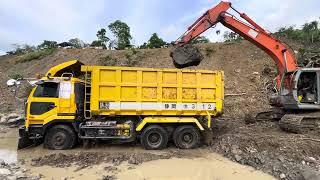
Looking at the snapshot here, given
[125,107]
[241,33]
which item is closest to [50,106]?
[125,107]

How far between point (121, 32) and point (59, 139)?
1935 centimetres

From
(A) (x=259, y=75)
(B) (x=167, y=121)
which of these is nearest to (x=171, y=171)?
(B) (x=167, y=121)

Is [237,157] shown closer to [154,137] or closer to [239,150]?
[239,150]

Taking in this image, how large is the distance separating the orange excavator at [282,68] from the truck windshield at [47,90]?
3888 mm

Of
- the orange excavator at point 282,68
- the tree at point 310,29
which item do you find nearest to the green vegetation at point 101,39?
the tree at point 310,29

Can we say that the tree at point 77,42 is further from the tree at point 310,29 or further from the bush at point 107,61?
the tree at point 310,29

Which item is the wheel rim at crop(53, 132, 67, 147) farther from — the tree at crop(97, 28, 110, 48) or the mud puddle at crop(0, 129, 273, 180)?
the tree at crop(97, 28, 110, 48)

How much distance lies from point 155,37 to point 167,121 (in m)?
18.0

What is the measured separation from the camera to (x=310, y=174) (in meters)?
8.56

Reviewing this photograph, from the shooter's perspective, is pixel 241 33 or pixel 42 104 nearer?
pixel 42 104

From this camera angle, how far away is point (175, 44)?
13.1 m

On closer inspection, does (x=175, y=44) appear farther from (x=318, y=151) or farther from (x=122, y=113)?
(x=318, y=151)

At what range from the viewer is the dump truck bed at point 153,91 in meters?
11.9

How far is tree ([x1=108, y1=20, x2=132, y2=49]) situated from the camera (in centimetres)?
3022
